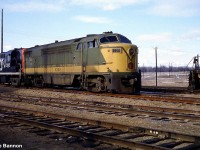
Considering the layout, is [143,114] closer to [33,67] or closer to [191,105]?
[191,105]

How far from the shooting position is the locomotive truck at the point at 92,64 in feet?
61.4

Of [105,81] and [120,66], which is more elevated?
[120,66]

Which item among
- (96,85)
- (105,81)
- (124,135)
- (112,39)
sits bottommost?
(124,135)

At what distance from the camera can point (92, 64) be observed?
787 inches

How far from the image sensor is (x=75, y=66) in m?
21.9

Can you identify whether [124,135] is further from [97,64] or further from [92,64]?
[92,64]

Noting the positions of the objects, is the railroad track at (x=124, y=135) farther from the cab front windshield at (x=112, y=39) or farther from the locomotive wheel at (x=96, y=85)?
the cab front windshield at (x=112, y=39)

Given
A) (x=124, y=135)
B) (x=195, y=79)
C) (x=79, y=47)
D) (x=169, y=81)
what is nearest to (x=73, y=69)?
(x=79, y=47)

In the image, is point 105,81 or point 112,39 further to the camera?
point 112,39

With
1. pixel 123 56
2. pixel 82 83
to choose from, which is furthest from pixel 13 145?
pixel 82 83

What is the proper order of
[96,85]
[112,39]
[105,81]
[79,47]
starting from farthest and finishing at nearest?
1. [79,47]
2. [96,85]
3. [112,39]
4. [105,81]

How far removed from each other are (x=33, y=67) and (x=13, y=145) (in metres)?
21.8

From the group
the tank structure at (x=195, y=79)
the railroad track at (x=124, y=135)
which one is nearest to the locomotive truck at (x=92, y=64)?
the tank structure at (x=195, y=79)

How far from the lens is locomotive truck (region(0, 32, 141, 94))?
18.7 meters
